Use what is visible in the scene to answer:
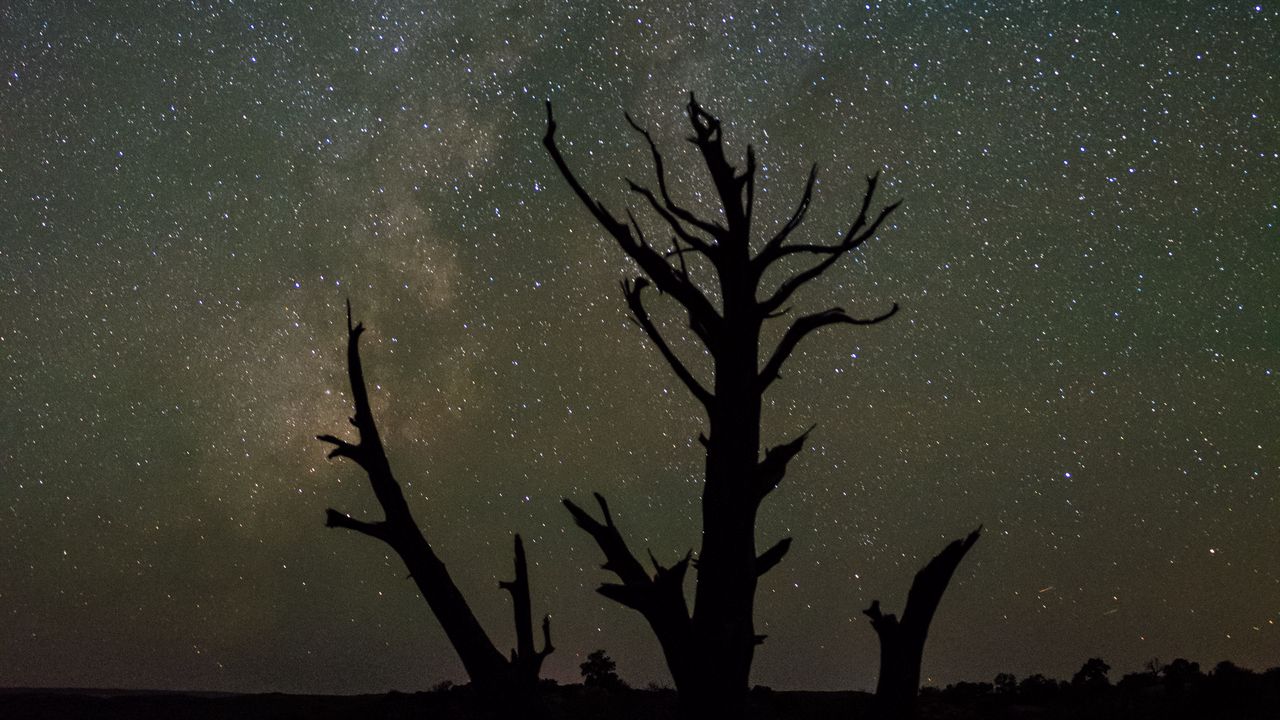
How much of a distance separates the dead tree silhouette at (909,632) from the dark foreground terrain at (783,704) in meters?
6.50

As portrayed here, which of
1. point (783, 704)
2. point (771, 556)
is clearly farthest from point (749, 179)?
point (783, 704)

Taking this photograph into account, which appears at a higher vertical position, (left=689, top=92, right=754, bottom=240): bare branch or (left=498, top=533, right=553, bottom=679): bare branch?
(left=689, top=92, right=754, bottom=240): bare branch

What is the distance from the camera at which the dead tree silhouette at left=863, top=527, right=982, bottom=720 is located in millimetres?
5762

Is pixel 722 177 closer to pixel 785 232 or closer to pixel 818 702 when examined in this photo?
pixel 785 232

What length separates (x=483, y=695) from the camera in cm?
579

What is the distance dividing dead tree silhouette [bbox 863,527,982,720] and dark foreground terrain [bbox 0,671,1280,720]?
6502mm

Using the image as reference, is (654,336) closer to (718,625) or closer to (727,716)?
(718,625)

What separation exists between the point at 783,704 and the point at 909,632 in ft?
42.9

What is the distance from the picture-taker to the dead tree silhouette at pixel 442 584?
5.80 metres

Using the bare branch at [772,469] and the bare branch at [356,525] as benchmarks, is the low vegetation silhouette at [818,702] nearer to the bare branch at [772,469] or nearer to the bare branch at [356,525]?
the bare branch at [772,469]

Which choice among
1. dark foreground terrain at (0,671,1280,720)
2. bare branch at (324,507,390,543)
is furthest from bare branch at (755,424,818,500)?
dark foreground terrain at (0,671,1280,720)

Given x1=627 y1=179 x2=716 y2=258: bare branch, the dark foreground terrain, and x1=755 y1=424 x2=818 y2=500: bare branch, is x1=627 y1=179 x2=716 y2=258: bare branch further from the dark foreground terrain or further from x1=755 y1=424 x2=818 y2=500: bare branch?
the dark foreground terrain

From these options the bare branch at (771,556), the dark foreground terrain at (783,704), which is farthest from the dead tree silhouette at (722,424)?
the dark foreground terrain at (783,704)

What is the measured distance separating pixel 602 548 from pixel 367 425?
5.84ft
